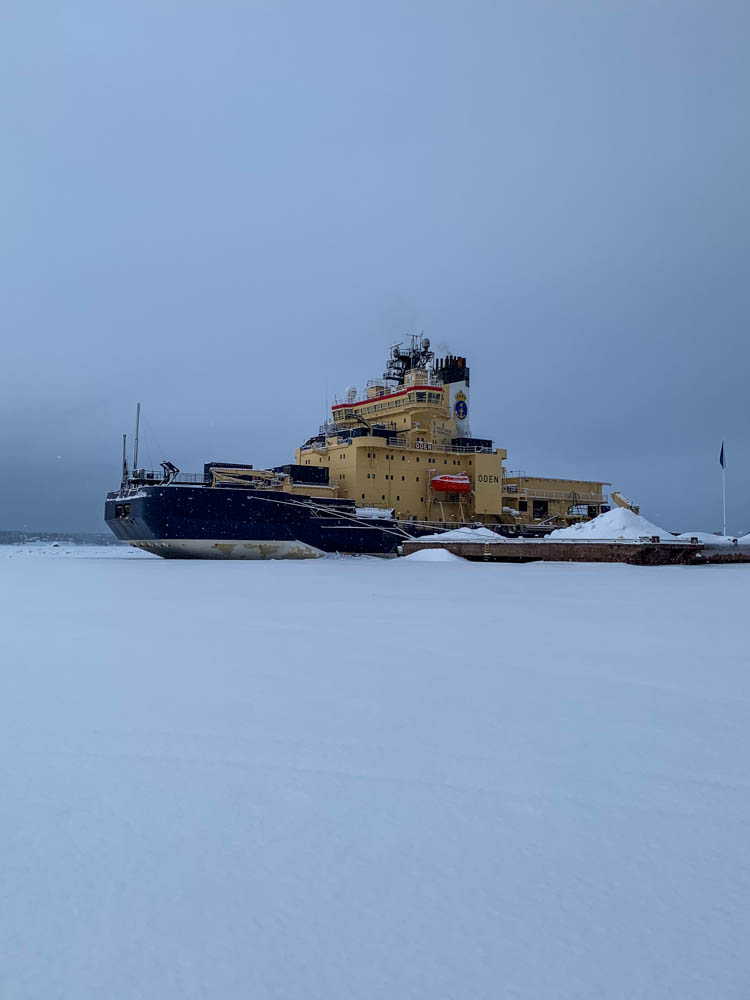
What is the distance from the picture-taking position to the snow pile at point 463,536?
97.3 ft

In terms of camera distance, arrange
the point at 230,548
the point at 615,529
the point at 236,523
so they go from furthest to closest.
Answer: the point at 615,529 < the point at 230,548 < the point at 236,523

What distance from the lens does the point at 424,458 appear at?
34.4 meters

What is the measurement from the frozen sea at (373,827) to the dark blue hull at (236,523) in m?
21.2

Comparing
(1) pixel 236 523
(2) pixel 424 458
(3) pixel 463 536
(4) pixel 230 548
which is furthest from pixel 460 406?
(4) pixel 230 548

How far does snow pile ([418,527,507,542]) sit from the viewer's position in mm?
29672

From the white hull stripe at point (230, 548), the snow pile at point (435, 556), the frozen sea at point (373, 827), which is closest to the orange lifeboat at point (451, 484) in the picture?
the snow pile at point (435, 556)

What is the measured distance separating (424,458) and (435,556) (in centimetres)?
745

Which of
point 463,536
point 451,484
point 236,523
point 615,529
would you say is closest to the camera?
point 236,523

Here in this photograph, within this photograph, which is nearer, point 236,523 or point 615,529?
point 236,523

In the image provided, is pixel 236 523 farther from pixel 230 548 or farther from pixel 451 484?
pixel 451 484

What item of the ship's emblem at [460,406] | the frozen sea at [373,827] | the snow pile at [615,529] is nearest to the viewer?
the frozen sea at [373,827]

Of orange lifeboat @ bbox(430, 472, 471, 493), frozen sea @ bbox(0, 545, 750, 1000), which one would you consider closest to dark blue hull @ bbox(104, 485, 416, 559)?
orange lifeboat @ bbox(430, 472, 471, 493)

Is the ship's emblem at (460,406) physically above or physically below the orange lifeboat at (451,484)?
above

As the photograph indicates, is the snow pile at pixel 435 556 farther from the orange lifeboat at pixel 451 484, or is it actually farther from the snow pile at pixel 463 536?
the orange lifeboat at pixel 451 484
